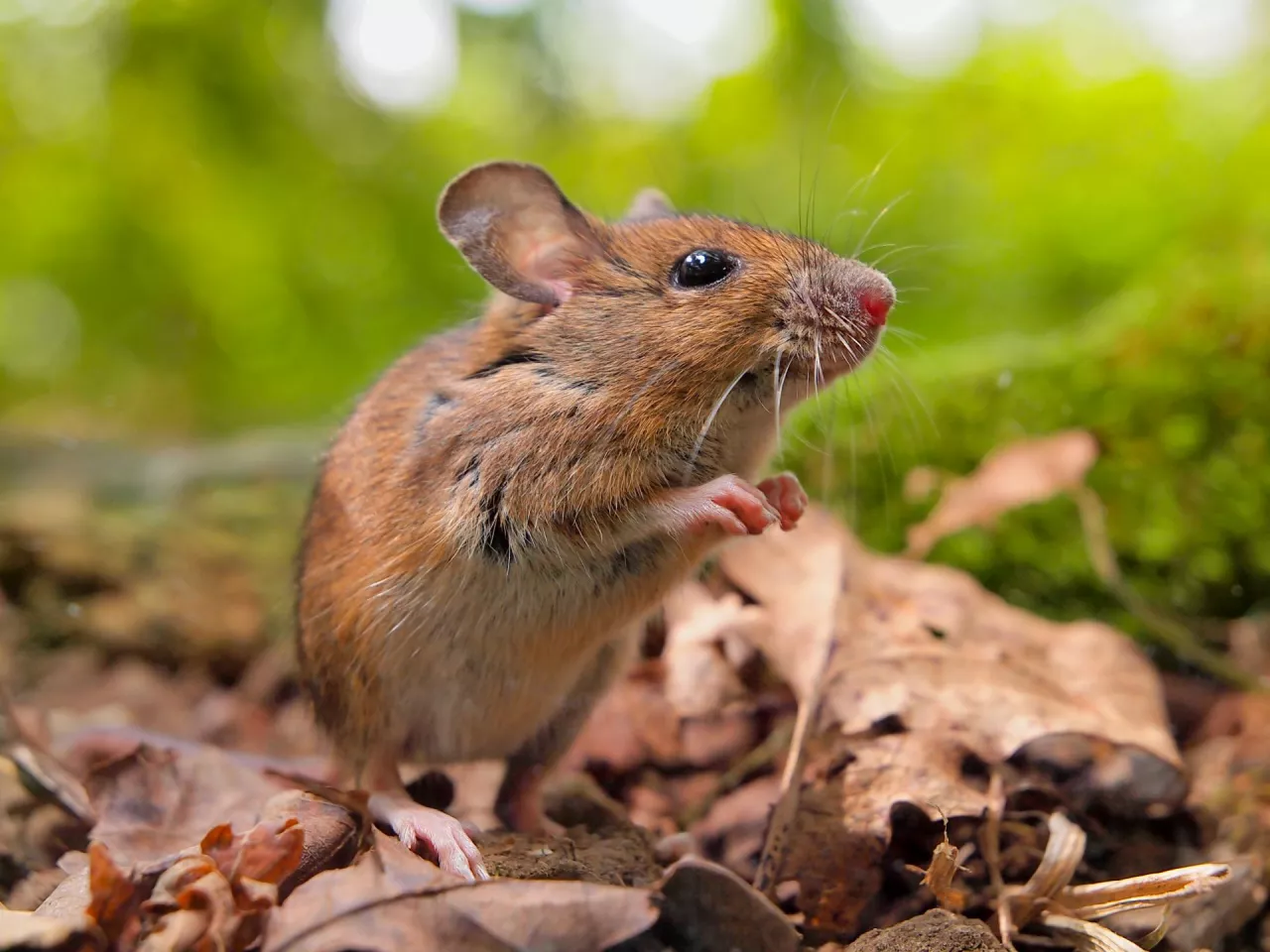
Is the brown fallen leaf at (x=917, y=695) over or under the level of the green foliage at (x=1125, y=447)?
under

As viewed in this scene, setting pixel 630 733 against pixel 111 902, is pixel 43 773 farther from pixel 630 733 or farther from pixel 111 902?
pixel 630 733

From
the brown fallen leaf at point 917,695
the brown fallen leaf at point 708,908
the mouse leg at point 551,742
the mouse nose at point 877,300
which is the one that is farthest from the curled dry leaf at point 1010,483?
the brown fallen leaf at point 708,908

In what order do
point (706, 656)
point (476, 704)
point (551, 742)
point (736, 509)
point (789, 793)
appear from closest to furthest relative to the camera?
1. point (736, 509)
2. point (789, 793)
3. point (476, 704)
4. point (551, 742)
5. point (706, 656)

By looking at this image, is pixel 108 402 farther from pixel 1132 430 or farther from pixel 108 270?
pixel 1132 430

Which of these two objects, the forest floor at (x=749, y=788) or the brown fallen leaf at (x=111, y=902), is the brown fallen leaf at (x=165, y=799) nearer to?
the forest floor at (x=749, y=788)

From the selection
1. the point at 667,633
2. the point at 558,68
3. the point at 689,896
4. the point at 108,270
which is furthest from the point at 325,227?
the point at 689,896

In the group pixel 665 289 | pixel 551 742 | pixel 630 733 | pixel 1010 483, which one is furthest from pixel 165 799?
pixel 1010 483
